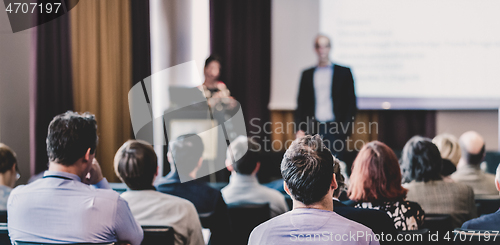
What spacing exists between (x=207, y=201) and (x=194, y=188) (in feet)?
0.34

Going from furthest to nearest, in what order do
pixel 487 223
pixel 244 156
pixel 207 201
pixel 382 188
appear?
pixel 244 156
pixel 207 201
pixel 382 188
pixel 487 223

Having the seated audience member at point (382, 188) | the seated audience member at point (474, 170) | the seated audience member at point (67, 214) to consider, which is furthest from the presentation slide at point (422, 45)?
the seated audience member at point (67, 214)

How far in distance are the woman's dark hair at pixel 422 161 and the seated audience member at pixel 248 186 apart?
71 cm

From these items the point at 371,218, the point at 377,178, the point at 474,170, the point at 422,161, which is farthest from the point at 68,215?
the point at 474,170

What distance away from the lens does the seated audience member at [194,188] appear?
2107mm

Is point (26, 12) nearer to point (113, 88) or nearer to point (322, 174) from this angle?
point (113, 88)

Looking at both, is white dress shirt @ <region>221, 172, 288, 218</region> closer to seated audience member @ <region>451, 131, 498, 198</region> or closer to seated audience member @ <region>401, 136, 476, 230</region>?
seated audience member @ <region>401, 136, 476, 230</region>

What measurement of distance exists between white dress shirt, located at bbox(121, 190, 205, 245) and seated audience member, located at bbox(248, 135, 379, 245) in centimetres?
66

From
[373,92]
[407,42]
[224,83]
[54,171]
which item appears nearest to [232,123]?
[224,83]

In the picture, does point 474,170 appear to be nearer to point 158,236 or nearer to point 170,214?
point 170,214

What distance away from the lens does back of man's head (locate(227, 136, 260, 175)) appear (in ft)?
7.88

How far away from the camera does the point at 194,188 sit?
7.22 feet

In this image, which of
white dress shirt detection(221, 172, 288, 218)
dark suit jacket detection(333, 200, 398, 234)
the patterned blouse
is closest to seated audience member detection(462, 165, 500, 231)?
the patterned blouse

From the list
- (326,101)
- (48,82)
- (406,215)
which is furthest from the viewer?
(326,101)
